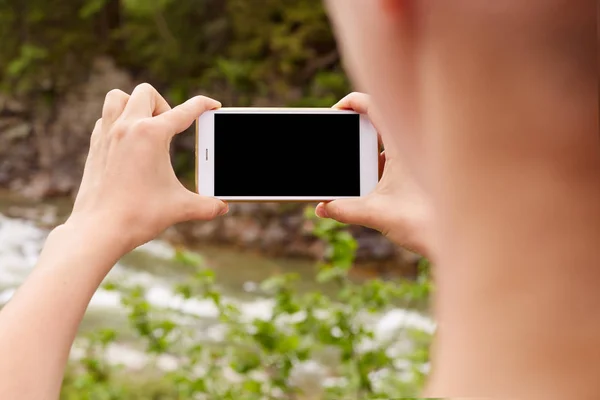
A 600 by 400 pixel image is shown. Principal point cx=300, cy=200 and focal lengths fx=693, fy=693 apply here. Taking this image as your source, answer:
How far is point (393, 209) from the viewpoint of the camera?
563mm

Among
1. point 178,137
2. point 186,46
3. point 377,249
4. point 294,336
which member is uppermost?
point 186,46

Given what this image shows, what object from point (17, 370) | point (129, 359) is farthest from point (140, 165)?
point (129, 359)

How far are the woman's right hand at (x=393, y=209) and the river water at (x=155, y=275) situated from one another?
94.1 inches

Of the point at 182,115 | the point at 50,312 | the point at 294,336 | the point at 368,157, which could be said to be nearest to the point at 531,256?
the point at 50,312

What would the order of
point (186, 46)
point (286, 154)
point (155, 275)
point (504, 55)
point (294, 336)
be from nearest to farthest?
point (504, 55) → point (286, 154) → point (294, 336) → point (155, 275) → point (186, 46)

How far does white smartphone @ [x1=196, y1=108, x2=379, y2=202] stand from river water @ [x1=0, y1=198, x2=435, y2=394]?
227cm

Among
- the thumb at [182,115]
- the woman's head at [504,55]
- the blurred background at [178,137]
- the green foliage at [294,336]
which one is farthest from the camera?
the blurred background at [178,137]

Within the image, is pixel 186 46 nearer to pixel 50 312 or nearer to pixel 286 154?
pixel 286 154

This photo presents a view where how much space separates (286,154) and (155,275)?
322 centimetres

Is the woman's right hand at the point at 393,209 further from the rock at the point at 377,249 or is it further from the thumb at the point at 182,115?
the rock at the point at 377,249

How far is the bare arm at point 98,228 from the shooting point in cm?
39

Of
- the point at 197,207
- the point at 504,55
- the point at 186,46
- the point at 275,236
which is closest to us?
the point at 504,55

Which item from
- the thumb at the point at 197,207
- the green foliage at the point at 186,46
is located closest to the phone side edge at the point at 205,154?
the thumb at the point at 197,207

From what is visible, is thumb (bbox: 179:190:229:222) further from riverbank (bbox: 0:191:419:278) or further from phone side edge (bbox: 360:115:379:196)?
riverbank (bbox: 0:191:419:278)
